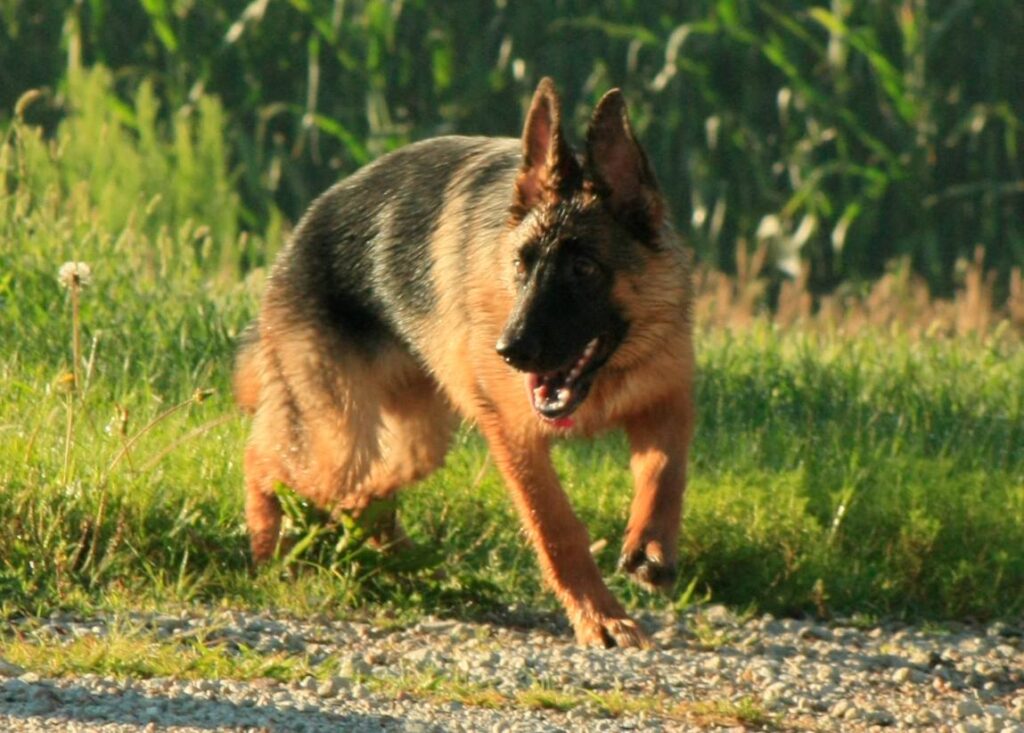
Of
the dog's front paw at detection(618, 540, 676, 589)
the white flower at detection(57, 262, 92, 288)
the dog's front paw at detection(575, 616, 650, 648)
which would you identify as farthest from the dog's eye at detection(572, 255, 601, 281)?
the white flower at detection(57, 262, 92, 288)

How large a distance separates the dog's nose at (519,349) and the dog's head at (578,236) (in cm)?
6

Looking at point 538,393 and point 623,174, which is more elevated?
point 623,174

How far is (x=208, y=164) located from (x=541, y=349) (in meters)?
6.54

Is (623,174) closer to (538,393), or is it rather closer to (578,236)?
(578,236)

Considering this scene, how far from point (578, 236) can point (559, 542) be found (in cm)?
94

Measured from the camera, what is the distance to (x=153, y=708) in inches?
174

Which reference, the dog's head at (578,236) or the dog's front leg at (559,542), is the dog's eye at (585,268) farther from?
the dog's front leg at (559,542)

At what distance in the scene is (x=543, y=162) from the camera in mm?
5645

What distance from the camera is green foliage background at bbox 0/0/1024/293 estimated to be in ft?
39.6

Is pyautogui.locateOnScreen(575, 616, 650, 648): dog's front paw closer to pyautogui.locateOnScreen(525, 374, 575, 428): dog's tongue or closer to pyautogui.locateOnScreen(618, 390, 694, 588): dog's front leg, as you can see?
pyautogui.locateOnScreen(618, 390, 694, 588): dog's front leg

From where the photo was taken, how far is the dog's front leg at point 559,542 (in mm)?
5566

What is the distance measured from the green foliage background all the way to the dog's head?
6.44m

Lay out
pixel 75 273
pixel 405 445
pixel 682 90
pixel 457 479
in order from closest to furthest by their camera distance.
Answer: pixel 75 273 < pixel 405 445 < pixel 457 479 < pixel 682 90

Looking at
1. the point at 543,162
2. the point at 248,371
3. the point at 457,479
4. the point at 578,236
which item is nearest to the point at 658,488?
the point at 578,236
